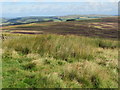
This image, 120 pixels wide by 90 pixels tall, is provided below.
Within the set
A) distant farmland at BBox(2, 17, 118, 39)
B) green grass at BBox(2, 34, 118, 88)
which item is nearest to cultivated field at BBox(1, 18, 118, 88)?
Answer: green grass at BBox(2, 34, 118, 88)

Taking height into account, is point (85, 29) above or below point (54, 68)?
above

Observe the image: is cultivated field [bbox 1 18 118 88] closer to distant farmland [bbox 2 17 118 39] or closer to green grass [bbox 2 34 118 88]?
green grass [bbox 2 34 118 88]

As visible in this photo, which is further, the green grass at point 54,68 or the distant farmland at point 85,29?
the distant farmland at point 85,29

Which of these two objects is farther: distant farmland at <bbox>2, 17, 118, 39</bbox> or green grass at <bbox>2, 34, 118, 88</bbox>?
distant farmland at <bbox>2, 17, 118, 39</bbox>

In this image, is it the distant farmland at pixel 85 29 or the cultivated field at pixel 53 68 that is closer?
the cultivated field at pixel 53 68

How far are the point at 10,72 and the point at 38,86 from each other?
1356 mm

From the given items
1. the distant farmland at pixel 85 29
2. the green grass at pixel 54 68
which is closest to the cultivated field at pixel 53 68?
the green grass at pixel 54 68

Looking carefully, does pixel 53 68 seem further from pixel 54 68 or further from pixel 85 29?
pixel 85 29

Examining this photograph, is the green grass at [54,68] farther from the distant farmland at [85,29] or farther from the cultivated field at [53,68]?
the distant farmland at [85,29]

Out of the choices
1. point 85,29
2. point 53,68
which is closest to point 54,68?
point 53,68

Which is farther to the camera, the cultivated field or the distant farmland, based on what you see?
the distant farmland

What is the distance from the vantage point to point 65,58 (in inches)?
293

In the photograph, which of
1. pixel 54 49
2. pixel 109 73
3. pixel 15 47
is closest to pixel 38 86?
pixel 109 73

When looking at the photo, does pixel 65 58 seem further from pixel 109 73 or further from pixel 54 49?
pixel 109 73
